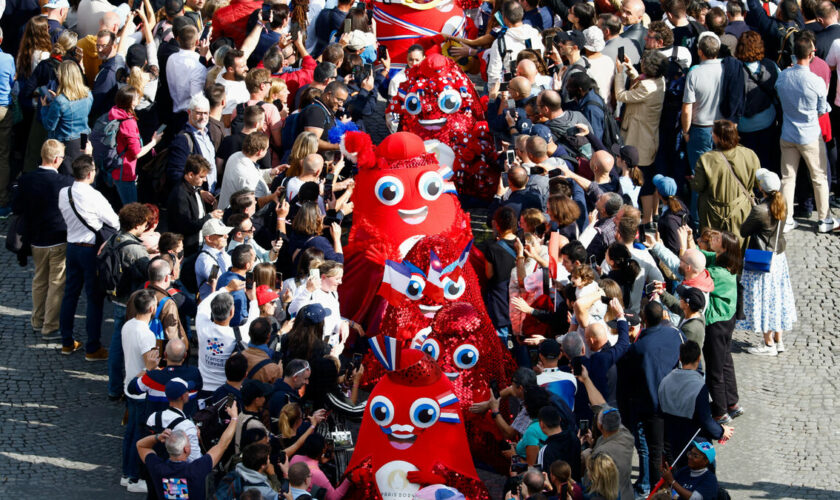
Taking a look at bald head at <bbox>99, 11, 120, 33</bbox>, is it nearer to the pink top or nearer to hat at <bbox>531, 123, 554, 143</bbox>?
hat at <bbox>531, 123, 554, 143</bbox>

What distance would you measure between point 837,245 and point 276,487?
7.82 meters

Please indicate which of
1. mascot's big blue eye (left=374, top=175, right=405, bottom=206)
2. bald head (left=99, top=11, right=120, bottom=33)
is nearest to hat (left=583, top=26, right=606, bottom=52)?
mascot's big blue eye (left=374, top=175, right=405, bottom=206)

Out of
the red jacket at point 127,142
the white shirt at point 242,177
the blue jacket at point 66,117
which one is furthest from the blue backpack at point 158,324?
the blue jacket at point 66,117

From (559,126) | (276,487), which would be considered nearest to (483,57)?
(559,126)

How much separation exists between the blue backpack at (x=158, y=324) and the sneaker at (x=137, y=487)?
3.80 ft

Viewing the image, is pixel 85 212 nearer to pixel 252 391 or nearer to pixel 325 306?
pixel 325 306

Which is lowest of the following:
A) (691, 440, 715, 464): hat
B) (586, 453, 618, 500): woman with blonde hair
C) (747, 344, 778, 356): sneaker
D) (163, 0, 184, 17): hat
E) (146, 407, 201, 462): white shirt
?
(146, 407, 201, 462): white shirt

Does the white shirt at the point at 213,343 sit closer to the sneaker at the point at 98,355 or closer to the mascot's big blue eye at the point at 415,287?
the mascot's big blue eye at the point at 415,287

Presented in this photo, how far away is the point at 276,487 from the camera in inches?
338

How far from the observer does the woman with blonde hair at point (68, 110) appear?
13.5m

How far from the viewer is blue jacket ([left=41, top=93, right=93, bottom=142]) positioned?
1352 centimetres

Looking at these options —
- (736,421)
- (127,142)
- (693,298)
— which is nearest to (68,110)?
(127,142)

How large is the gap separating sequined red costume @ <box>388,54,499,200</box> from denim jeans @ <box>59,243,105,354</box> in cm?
343

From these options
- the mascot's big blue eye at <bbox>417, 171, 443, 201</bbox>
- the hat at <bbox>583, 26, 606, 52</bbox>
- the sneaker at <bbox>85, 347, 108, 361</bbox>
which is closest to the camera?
the mascot's big blue eye at <bbox>417, 171, 443, 201</bbox>
